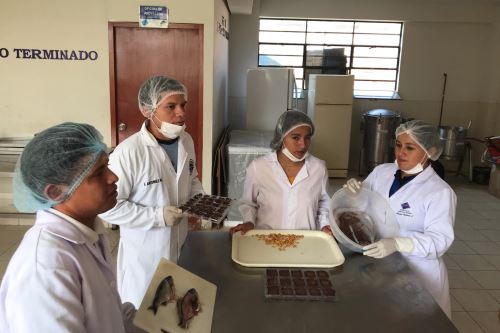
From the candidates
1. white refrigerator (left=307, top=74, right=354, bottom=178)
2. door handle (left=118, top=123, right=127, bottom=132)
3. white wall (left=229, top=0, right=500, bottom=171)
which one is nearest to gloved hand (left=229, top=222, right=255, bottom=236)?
door handle (left=118, top=123, right=127, bottom=132)

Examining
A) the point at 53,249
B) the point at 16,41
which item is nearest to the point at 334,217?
the point at 53,249

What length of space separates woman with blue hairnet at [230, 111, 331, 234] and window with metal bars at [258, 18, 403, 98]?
15.0ft

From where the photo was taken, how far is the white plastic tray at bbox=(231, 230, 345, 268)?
5.14 ft

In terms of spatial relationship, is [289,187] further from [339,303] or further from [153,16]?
[153,16]

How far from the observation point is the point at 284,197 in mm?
2037

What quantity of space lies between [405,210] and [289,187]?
56 cm

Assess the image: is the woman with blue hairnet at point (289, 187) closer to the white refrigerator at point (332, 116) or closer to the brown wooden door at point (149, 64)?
the brown wooden door at point (149, 64)

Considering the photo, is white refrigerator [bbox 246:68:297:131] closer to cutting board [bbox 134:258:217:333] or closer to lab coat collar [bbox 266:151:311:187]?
lab coat collar [bbox 266:151:311:187]

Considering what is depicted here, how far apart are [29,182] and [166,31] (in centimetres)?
313

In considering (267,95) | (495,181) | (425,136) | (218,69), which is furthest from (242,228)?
(495,181)

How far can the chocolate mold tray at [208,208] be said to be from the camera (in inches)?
64.7

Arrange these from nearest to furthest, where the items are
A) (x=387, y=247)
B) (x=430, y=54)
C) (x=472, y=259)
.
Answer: (x=387, y=247) → (x=472, y=259) → (x=430, y=54)

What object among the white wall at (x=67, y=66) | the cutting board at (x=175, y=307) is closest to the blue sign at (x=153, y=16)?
the white wall at (x=67, y=66)

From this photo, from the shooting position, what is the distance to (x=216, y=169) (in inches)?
161
